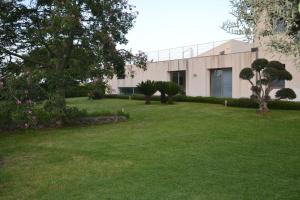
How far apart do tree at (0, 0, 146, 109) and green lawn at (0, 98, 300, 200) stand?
2.33 m

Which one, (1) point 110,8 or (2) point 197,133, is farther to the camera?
(1) point 110,8

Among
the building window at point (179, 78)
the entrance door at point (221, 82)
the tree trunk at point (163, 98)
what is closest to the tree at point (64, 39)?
the tree trunk at point (163, 98)

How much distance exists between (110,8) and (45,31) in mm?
2824

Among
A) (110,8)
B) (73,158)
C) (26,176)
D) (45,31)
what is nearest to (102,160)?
(73,158)

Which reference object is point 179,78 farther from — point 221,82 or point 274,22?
point 274,22

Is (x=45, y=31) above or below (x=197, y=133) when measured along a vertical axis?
above

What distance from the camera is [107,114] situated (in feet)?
63.0

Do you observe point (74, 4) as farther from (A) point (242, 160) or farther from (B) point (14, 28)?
(A) point (242, 160)

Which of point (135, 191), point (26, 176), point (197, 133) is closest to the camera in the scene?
point (135, 191)

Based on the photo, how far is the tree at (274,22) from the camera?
508cm

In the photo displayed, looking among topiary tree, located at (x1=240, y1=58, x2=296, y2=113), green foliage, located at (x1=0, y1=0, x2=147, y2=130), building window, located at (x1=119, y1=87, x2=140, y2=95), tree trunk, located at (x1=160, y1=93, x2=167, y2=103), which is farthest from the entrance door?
green foliage, located at (x1=0, y1=0, x2=147, y2=130)

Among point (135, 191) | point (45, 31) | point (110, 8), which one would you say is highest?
point (110, 8)

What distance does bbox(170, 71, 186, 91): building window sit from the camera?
3623cm

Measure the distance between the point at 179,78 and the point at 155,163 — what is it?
2794cm
